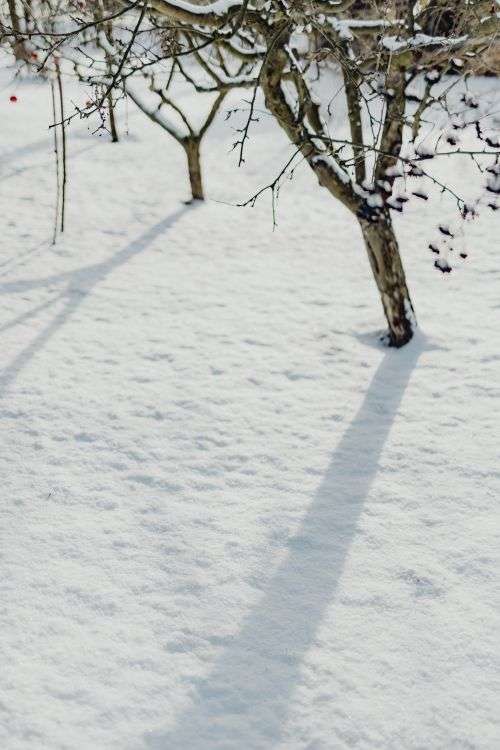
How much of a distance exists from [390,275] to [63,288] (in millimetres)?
3433

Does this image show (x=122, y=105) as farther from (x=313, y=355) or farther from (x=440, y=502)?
(x=440, y=502)

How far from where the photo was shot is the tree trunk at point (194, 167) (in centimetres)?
1020

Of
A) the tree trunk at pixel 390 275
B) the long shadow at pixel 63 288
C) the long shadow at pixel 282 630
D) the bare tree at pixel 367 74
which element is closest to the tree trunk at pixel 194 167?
the long shadow at pixel 63 288

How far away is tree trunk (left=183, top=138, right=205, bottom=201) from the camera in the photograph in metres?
10.2

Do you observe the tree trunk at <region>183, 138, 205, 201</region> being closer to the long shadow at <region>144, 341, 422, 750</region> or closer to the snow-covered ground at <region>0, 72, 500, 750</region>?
the snow-covered ground at <region>0, 72, 500, 750</region>

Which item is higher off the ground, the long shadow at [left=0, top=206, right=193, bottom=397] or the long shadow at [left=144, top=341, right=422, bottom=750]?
the long shadow at [left=0, top=206, right=193, bottom=397]

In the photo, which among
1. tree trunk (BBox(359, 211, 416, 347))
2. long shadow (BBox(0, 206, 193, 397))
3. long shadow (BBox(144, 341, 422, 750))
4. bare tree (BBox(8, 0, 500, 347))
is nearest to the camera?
long shadow (BBox(144, 341, 422, 750))

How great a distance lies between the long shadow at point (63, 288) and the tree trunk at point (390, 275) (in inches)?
117

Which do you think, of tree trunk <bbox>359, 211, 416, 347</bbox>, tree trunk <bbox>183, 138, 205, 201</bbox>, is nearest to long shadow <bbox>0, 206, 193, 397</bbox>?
tree trunk <bbox>183, 138, 205, 201</bbox>

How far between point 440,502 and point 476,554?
20.5 inches

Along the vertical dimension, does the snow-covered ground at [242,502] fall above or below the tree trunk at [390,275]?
below

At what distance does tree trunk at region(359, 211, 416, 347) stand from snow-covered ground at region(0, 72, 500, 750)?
0.84 feet

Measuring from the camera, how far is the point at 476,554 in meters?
4.29

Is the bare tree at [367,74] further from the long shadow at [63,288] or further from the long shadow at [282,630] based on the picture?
the long shadow at [63,288]
